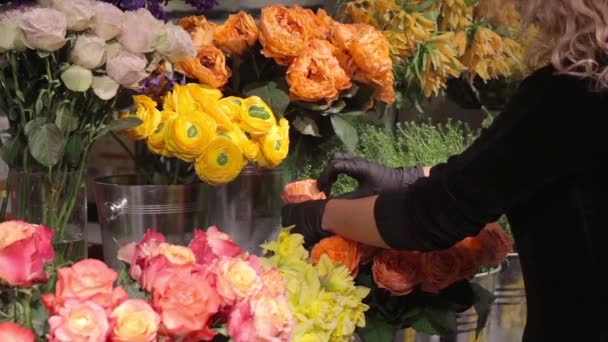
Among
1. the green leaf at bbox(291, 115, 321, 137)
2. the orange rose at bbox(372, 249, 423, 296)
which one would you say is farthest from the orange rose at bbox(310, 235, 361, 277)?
the green leaf at bbox(291, 115, 321, 137)

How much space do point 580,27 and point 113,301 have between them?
21.4 inches

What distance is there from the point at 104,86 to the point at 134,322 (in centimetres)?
40

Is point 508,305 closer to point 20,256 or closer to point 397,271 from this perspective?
point 397,271

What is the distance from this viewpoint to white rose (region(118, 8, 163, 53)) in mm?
1053

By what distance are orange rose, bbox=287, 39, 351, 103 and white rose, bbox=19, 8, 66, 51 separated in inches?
13.8

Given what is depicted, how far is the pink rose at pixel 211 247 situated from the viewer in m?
0.85


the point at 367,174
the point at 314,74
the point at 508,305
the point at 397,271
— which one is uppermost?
the point at 314,74

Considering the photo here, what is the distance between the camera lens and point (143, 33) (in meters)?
1.05

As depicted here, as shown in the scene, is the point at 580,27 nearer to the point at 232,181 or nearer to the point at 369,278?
the point at 369,278

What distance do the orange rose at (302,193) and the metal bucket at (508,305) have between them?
31 cm

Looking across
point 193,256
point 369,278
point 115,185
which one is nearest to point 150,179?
point 115,185

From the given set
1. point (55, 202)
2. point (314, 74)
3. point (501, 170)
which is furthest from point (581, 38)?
point (55, 202)

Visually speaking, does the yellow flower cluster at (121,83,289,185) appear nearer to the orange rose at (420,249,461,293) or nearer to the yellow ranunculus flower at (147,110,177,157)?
the yellow ranunculus flower at (147,110,177,157)

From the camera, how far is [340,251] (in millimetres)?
1085
